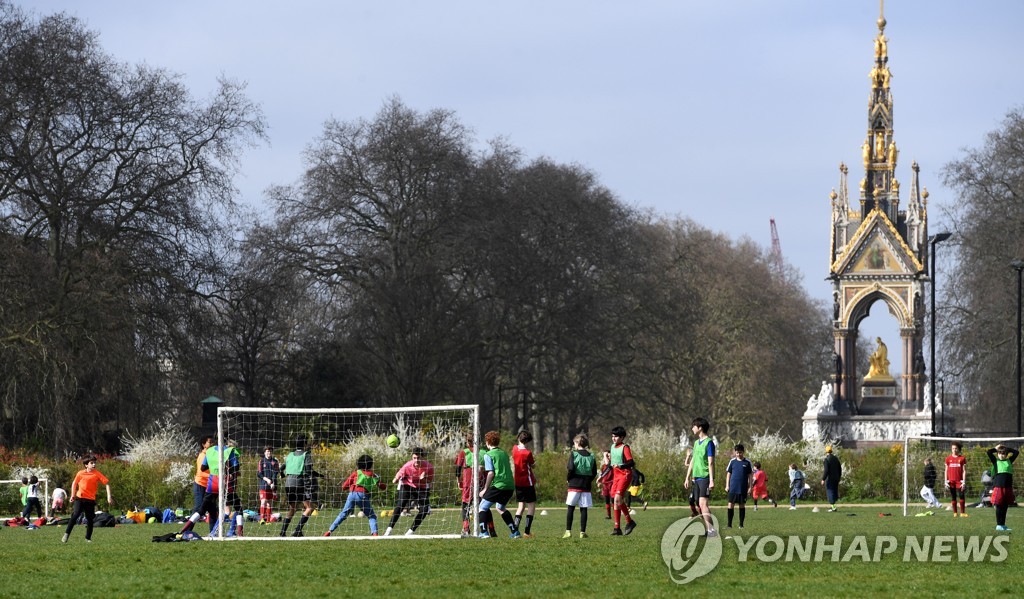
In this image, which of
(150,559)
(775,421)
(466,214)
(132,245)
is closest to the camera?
(150,559)

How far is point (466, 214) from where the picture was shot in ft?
202

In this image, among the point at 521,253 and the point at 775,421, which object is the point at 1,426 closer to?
the point at 521,253

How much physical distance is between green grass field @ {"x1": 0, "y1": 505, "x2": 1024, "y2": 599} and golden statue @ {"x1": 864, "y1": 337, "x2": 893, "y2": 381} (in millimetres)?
47923

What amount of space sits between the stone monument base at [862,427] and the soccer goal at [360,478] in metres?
19.9

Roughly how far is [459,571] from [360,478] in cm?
662

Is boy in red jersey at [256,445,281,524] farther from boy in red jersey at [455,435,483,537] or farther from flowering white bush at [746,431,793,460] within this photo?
flowering white bush at [746,431,793,460]

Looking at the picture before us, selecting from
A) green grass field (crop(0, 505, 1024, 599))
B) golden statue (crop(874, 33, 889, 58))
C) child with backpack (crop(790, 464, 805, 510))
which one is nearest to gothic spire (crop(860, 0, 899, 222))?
golden statue (crop(874, 33, 889, 58))

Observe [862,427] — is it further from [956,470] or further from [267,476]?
[267,476]

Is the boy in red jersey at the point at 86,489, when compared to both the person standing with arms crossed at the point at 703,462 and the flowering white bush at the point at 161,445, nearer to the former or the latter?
the person standing with arms crossed at the point at 703,462

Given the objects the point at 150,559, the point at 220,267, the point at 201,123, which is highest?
the point at 201,123

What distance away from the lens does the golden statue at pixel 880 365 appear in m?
71.6

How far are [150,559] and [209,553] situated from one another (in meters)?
1.03

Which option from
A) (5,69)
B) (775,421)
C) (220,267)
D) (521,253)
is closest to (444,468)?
(220,267)

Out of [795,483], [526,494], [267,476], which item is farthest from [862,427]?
[526,494]
